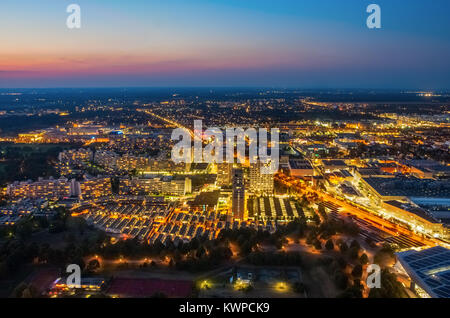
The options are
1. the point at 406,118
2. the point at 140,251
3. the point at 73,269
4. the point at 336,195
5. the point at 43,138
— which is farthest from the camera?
the point at 406,118

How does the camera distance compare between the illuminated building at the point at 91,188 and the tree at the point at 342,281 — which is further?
the illuminated building at the point at 91,188

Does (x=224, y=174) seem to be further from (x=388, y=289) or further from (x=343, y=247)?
(x=388, y=289)

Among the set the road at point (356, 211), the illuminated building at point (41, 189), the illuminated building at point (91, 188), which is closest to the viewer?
the road at point (356, 211)

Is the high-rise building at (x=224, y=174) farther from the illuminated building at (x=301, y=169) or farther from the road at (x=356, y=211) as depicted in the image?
the illuminated building at (x=301, y=169)

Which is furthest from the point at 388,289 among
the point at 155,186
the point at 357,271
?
the point at 155,186

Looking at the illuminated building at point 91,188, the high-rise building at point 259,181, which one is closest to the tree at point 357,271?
the high-rise building at point 259,181

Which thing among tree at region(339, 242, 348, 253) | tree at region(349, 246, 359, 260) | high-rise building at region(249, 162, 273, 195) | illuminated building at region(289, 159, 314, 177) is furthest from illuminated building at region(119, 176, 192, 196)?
tree at region(349, 246, 359, 260)

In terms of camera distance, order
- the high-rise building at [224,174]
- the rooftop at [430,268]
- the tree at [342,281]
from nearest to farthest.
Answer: the rooftop at [430,268] < the tree at [342,281] < the high-rise building at [224,174]

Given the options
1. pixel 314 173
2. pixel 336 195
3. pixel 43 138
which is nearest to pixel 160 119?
pixel 43 138

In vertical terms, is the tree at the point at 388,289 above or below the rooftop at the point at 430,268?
below
